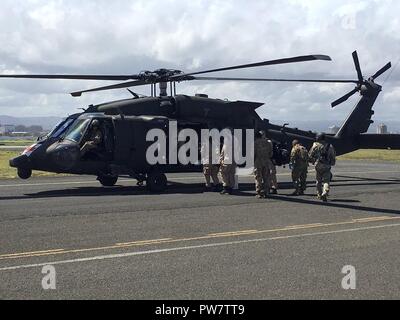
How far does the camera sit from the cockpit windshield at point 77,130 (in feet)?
50.2

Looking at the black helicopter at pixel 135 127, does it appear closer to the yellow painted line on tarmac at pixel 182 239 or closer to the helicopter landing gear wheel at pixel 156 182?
the helicopter landing gear wheel at pixel 156 182

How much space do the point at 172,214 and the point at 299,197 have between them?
484cm

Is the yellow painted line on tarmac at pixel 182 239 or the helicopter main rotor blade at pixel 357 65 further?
the helicopter main rotor blade at pixel 357 65

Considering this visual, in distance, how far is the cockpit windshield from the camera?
15.3m

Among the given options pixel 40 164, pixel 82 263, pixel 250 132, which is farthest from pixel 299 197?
pixel 82 263

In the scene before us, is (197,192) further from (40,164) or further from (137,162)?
(40,164)

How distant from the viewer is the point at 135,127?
16.2 meters

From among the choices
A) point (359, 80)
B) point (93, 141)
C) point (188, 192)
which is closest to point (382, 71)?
point (359, 80)

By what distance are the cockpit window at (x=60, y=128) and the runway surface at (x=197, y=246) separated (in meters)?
2.02

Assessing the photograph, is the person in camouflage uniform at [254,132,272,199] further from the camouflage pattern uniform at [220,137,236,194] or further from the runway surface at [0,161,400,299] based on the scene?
the camouflage pattern uniform at [220,137,236,194]

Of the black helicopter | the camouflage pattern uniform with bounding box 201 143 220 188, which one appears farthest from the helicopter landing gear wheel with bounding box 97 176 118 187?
the camouflage pattern uniform with bounding box 201 143 220 188

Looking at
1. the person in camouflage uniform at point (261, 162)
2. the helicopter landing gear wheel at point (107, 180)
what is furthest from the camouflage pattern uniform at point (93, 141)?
the person in camouflage uniform at point (261, 162)

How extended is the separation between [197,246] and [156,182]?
26.2 ft

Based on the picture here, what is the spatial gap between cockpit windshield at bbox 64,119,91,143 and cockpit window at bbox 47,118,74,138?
0.19 metres
